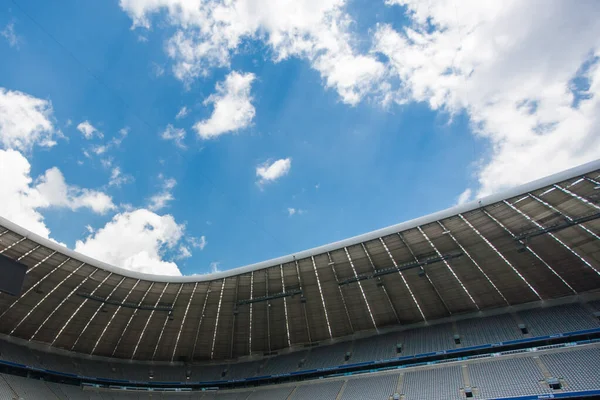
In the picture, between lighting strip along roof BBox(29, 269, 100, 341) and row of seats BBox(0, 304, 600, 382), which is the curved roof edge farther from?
row of seats BBox(0, 304, 600, 382)

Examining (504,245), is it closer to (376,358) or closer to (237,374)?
(376,358)

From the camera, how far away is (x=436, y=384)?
27.2m

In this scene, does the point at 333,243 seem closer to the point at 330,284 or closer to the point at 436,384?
the point at 330,284

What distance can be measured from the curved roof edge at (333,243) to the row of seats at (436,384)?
11.3 m

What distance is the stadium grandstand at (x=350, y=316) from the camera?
24.6m

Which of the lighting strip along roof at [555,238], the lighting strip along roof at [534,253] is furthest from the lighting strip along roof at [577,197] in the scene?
the lighting strip along roof at [534,253]

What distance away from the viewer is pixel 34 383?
31.8 metres

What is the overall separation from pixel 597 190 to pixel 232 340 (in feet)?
112

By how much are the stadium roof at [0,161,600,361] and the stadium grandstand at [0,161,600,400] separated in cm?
13

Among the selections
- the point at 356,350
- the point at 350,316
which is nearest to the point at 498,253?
the point at 350,316

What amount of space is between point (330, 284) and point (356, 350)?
7.90 metres

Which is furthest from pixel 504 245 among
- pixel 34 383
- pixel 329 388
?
pixel 34 383

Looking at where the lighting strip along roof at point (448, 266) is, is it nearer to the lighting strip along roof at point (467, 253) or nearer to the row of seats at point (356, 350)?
the lighting strip along roof at point (467, 253)

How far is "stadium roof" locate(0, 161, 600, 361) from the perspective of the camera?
80.8 feet
